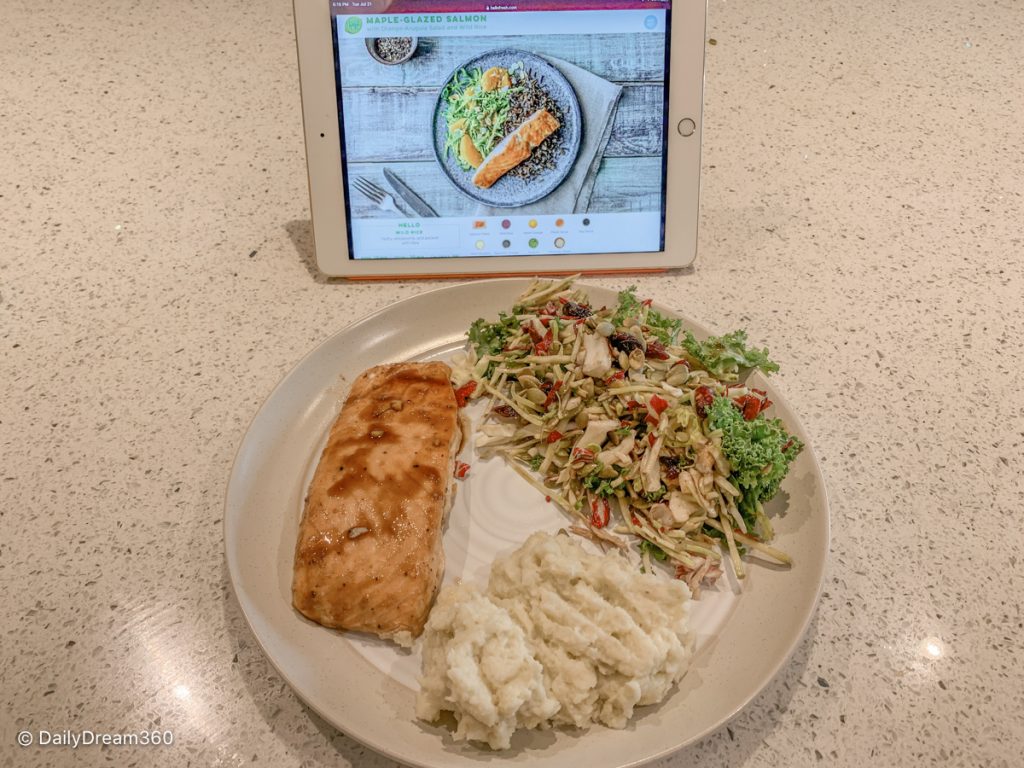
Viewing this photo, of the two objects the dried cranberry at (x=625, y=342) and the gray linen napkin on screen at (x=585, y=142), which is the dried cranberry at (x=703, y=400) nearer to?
the dried cranberry at (x=625, y=342)

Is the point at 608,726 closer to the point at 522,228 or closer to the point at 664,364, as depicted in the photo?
the point at 664,364

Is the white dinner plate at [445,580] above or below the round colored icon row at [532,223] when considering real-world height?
below

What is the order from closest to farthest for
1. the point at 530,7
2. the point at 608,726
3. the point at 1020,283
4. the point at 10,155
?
the point at 608,726 < the point at 530,7 < the point at 1020,283 < the point at 10,155

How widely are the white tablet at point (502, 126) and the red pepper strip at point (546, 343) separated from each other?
24 centimetres

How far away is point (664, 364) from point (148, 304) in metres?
1.02

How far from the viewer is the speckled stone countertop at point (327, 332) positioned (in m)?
1.10

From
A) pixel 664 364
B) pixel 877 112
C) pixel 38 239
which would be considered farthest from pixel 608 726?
pixel 877 112

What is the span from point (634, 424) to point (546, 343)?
0.69 ft

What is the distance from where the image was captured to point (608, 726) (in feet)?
3.24

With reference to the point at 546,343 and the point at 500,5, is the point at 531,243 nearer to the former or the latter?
the point at 546,343

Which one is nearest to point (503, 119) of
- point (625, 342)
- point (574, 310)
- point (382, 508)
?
point (574, 310)

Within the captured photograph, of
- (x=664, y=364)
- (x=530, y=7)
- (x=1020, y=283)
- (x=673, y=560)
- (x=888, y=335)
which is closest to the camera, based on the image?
(x=673, y=560)

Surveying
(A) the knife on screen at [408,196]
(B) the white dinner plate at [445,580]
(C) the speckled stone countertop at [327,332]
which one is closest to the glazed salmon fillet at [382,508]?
(B) the white dinner plate at [445,580]

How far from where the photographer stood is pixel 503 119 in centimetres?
153
